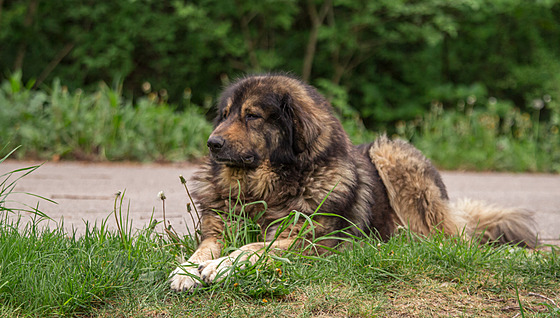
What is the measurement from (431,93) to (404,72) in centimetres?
172

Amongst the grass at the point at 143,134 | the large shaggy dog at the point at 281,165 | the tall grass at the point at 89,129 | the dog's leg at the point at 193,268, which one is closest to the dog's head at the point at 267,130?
the large shaggy dog at the point at 281,165

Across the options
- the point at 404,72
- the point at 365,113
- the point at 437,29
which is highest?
the point at 437,29

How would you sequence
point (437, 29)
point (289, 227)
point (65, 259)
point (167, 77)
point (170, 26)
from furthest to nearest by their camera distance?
point (167, 77)
point (170, 26)
point (437, 29)
point (289, 227)
point (65, 259)

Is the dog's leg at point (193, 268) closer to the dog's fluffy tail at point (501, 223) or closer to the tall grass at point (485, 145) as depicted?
the dog's fluffy tail at point (501, 223)

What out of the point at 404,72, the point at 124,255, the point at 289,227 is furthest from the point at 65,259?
the point at 404,72

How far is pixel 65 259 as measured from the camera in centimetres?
286

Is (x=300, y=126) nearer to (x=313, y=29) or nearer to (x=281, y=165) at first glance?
(x=281, y=165)

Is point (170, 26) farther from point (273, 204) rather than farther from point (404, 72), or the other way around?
point (273, 204)

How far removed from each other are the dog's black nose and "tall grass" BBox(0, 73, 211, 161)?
6.34m

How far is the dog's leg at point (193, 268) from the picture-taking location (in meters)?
2.84

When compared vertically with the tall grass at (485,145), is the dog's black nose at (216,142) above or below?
above

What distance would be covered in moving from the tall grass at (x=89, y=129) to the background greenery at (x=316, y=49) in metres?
5.07

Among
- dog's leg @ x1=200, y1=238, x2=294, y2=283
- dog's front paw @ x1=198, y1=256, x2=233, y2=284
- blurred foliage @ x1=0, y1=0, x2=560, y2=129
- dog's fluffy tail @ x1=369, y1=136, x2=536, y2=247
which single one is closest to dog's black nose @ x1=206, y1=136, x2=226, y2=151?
dog's leg @ x1=200, y1=238, x2=294, y2=283

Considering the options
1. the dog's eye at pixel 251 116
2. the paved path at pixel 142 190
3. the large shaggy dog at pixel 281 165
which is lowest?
the paved path at pixel 142 190
